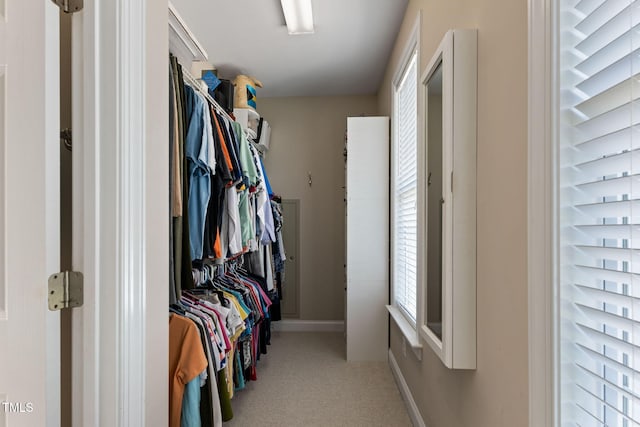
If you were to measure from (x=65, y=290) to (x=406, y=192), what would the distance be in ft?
6.96

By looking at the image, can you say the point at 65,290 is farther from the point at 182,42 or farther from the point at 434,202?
the point at 182,42

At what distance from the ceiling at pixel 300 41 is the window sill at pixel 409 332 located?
2.17 m

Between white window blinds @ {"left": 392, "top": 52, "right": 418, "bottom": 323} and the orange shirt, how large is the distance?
1327mm

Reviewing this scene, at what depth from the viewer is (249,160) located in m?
2.26

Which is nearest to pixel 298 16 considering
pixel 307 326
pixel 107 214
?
pixel 107 214

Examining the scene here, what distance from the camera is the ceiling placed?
225cm

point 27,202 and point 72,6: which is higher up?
point 72,6

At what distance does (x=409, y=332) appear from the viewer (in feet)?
6.78

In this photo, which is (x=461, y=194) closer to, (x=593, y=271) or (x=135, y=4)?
(x=593, y=271)

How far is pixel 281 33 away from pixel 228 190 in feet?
4.77

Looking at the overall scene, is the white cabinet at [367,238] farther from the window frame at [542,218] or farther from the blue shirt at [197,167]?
the window frame at [542,218]

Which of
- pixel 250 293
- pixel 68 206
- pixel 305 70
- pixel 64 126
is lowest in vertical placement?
pixel 250 293

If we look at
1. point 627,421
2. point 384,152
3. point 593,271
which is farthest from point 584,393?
point 384,152

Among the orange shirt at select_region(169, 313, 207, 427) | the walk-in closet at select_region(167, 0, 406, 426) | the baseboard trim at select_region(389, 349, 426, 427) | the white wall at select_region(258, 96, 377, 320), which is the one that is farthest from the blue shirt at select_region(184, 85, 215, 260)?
the white wall at select_region(258, 96, 377, 320)
